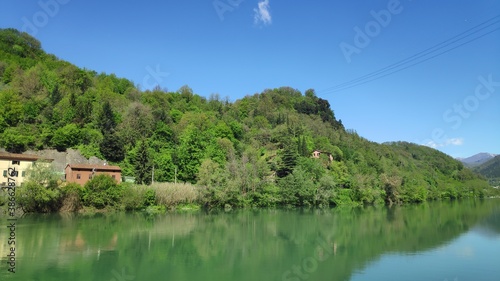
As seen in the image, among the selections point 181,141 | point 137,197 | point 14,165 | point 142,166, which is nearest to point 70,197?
point 137,197

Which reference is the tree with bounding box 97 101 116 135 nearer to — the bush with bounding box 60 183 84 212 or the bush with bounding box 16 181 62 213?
the bush with bounding box 60 183 84 212

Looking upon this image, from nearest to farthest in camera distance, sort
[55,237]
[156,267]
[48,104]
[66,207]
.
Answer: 1. [156,267]
2. [55,237]
3. [66,207]
4. [48,104]

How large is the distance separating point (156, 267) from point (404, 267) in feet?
38.2

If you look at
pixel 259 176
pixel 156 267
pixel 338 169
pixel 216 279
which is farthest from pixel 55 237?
pixel 338 169

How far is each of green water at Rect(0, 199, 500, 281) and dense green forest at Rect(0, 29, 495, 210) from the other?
18799 millimetres

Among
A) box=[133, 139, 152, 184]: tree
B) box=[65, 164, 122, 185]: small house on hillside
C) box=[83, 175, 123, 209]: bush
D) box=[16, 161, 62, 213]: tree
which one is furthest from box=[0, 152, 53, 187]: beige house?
box=[133, 139, 152, 184]: tree

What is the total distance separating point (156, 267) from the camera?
51.5 feet

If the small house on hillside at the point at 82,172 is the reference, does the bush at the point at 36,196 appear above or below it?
below

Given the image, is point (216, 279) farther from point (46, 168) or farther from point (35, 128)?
point (35, 128)

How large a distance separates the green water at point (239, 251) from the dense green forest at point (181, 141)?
18.8 meters

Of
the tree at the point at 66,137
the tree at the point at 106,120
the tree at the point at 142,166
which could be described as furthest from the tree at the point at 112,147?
the tree at the point at 142,166

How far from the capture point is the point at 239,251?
19859 millimetres

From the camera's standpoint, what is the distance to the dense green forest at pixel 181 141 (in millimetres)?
49062

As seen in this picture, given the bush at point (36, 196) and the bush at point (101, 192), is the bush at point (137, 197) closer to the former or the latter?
the bush at point (101, 192)
